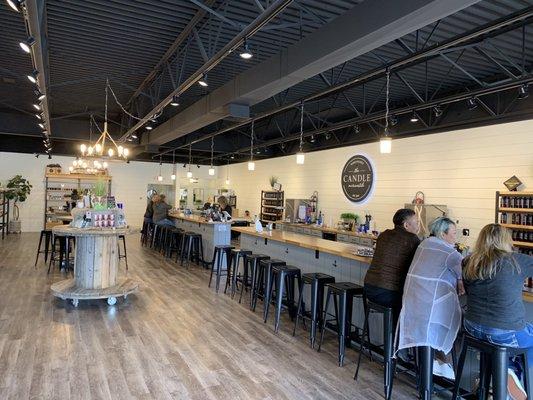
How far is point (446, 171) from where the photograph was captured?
7.38 m

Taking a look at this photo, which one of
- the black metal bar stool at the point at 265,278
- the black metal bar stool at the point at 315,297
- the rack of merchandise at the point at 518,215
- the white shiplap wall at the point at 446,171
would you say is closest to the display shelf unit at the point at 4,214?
the white shiplap wall at the point at 446,171

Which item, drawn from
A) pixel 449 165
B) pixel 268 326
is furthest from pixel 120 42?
pixel 449 165

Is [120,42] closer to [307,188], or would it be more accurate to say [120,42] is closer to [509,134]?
[509,134]

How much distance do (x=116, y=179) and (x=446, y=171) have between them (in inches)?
492

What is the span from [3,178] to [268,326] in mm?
13134

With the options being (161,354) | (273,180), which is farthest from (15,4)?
(273,180)

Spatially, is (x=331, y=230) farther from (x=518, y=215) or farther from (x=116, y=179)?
(x=116, y=179)

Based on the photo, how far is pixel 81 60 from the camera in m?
6.17

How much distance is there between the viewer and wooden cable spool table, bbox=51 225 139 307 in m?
5.26

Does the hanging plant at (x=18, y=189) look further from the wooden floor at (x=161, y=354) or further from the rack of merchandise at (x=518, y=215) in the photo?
the rack of merchandise at (x=518, y=215)

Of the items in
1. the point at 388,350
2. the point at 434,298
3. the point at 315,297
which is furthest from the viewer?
the point at 315,297

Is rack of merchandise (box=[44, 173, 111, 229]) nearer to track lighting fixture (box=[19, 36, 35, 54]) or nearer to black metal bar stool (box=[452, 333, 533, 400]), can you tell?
track lighting fixture (box=[19, 36, 35, 54])

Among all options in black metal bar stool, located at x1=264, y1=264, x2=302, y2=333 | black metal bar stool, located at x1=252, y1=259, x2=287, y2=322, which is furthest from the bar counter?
black metal bar stool, located at x1=264, y1=264, x2=302, y2=333

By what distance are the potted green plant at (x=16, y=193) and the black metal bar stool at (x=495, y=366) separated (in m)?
13.5
